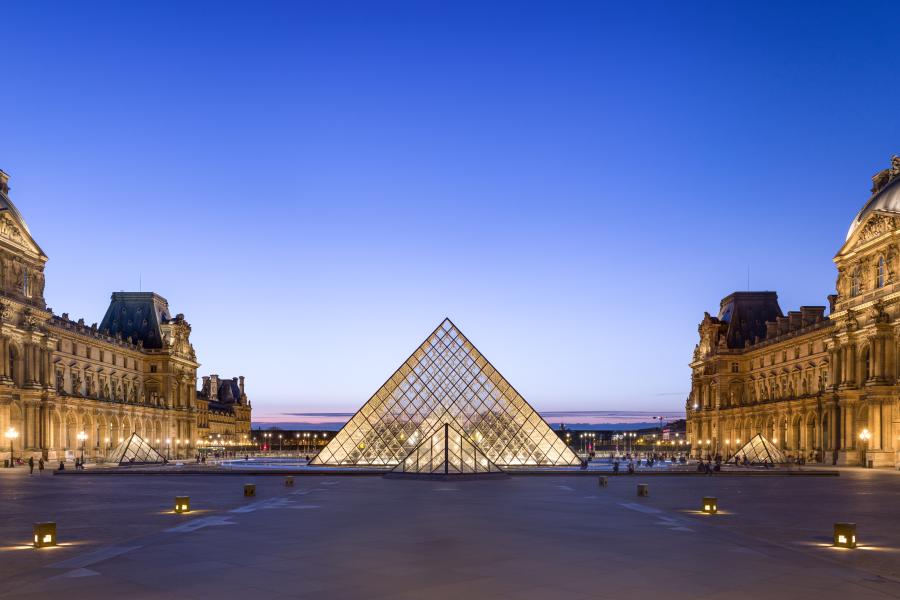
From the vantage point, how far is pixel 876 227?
158ft

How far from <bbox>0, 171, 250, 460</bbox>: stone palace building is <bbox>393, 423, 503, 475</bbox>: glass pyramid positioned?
27047mm

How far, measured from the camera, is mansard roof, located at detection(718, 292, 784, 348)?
8131cm

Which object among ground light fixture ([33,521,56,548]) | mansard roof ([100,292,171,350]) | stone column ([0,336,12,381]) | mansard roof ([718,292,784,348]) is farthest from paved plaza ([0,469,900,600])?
mansard roof ([100,292,171,350])

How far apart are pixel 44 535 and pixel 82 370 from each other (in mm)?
56734

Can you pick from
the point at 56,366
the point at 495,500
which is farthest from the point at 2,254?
the point at 495,500

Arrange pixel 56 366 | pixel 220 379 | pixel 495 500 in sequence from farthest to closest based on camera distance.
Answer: pixel 220 379
pixel 56 366
pixel 495 500

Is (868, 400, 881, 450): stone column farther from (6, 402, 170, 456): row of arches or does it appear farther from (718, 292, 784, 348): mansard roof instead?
(6, 402, 170, 456): row of arches

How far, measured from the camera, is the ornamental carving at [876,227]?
46.3 meters

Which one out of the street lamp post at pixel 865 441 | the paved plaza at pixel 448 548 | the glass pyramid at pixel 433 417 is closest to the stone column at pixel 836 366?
the street lamp post at pixel 865 441

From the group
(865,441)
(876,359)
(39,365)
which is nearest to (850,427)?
(865,441)

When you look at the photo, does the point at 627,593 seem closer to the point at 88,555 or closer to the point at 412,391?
the point at 88,555

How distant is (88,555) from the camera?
1169 cm

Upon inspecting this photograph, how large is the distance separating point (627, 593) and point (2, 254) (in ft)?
162

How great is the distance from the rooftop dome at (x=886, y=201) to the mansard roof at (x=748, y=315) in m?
31.5
